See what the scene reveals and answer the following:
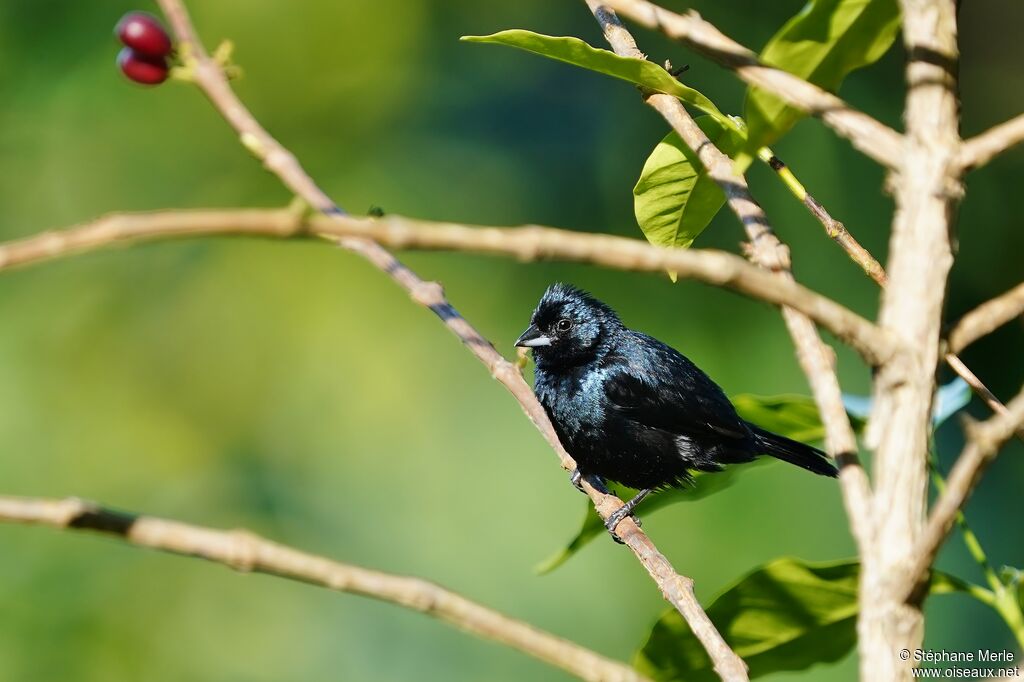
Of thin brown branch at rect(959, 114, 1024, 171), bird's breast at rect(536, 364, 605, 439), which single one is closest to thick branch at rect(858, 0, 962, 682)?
thin brown branch at rect(959, 114, 1024, 171)

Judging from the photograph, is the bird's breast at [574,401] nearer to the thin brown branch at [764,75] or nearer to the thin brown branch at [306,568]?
the thin brown branch at [764,75]

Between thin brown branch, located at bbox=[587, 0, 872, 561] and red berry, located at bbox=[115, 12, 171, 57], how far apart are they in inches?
24.9

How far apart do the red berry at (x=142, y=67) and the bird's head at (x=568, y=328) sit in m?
2.62

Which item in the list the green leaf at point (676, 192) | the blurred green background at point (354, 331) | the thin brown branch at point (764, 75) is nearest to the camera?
the thin brown branch at point (764, 75)

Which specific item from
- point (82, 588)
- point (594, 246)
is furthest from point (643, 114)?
point (594, 246)

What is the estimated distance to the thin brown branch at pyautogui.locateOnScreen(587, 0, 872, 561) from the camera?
3.03 feet

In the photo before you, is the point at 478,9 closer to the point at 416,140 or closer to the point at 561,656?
the point at 416,140

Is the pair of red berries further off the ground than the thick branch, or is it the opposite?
the pair of red berries

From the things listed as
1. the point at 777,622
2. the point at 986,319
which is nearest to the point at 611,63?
the point at 986,319

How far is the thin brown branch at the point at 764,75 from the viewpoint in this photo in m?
0.96

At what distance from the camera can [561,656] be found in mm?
783

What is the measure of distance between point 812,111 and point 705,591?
15.6 ft

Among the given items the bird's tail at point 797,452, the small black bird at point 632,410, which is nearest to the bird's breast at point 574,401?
the small black bird at point 632,410

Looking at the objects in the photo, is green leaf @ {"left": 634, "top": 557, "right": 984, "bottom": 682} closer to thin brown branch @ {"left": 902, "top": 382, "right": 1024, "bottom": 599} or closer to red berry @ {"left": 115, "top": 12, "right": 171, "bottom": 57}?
thin brown branch @ {"left": 902, "top": 382, "right": 1024, "bottom": 599}
